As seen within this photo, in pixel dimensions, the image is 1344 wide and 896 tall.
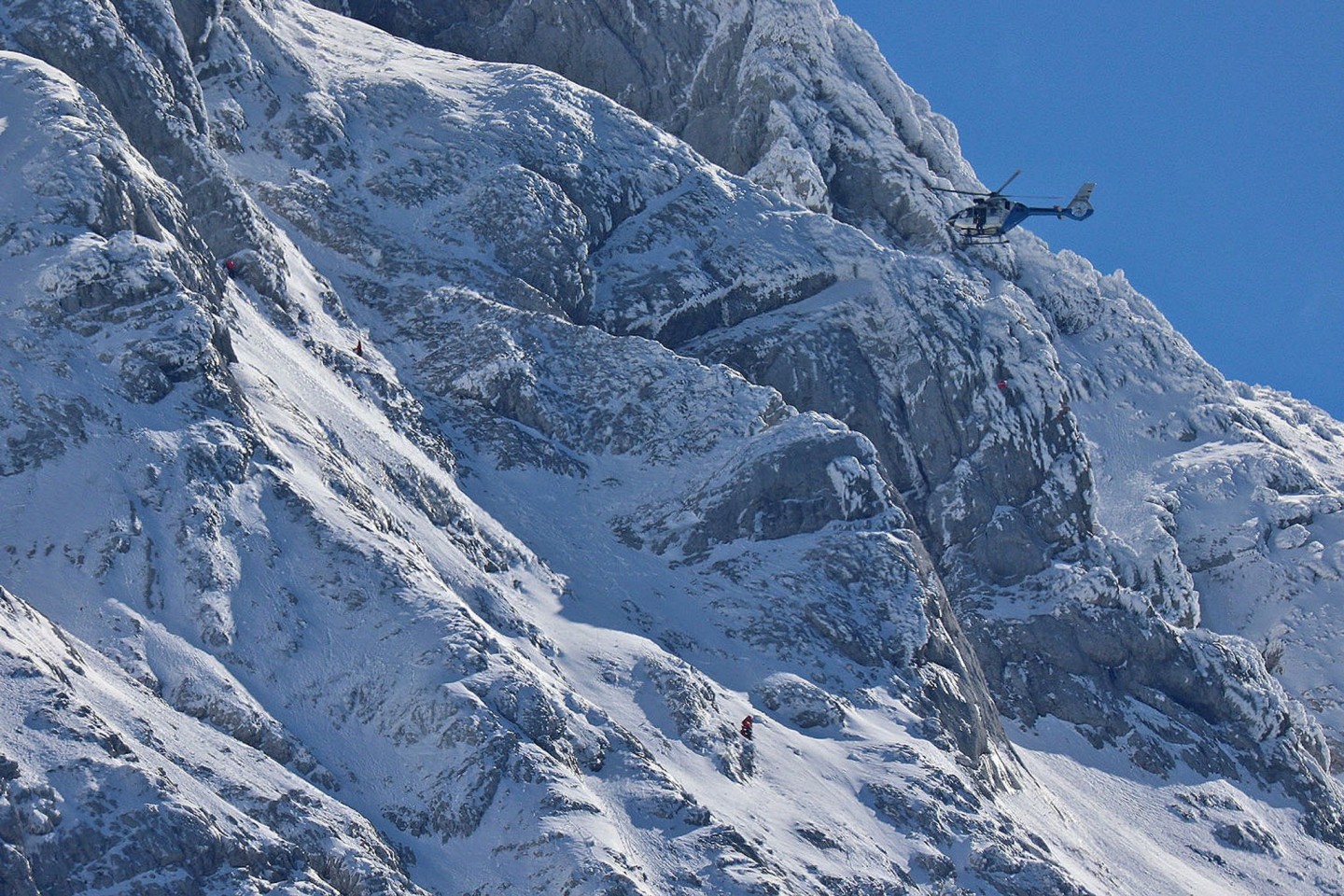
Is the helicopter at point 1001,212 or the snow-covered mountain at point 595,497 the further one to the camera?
the helicopter at point 1001,212

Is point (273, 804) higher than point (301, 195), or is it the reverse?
point (301, 195)

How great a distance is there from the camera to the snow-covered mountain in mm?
58781

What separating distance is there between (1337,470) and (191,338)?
75.8m

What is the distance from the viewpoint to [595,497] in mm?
81312

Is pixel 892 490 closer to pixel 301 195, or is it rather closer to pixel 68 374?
pixel 301 195

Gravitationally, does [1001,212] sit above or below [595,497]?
above

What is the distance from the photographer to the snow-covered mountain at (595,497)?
58.8 m

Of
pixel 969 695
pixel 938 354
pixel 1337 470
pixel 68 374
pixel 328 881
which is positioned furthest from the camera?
pixel 1337 470

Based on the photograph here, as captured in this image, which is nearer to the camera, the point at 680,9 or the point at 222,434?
the point at 222,434

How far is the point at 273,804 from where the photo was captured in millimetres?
54688

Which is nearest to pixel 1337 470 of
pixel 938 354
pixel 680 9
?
pixel 938 354

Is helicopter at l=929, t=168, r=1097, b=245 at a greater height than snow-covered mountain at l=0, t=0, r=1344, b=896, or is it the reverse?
helicopter at l=929, t=168, r=1097, b=245

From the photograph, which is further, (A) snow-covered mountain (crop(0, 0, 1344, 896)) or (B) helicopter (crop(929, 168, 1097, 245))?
(B) helicopter (crop(929, 168, 1097, 245))

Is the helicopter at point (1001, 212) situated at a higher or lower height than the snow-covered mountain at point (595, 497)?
higher
